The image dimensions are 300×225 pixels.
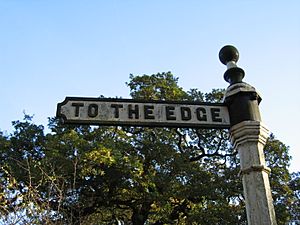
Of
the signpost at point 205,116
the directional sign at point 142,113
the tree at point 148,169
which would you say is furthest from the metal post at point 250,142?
the tree at point 148,169

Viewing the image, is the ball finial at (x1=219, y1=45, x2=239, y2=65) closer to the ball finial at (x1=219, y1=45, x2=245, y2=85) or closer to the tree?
the ball finial at (x1=219, y1=45, x2=245, y2=85)

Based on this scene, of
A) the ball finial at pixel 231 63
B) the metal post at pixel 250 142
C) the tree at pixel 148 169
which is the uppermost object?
the tree at pixel 148 169

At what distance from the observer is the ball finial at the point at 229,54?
3.29 m

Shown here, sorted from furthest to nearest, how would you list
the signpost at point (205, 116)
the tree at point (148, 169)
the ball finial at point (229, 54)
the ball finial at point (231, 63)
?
the tree at point (148, 169) < the ball finial at point (229, 54) < the ball finial at point (231, 63) < the signpost at point (205, 116)

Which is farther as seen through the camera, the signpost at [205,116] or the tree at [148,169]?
the tree at [148,169]

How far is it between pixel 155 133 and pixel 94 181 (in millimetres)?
2841

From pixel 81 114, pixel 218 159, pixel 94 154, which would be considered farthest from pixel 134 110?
pixel 218 159

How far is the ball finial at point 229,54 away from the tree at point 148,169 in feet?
31.3

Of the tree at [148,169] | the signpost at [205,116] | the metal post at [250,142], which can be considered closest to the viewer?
the metal post at [250,142]

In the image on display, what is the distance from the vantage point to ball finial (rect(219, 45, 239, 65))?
10.8 feet

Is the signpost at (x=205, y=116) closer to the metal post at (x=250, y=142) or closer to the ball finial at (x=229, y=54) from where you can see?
the metal post at (x=250, y=142)

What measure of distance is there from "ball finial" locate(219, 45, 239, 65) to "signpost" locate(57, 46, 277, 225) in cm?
29

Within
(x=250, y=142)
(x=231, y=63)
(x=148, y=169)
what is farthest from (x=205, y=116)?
(x=148, y=169)

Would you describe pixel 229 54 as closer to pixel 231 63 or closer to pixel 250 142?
pixel 231 63
